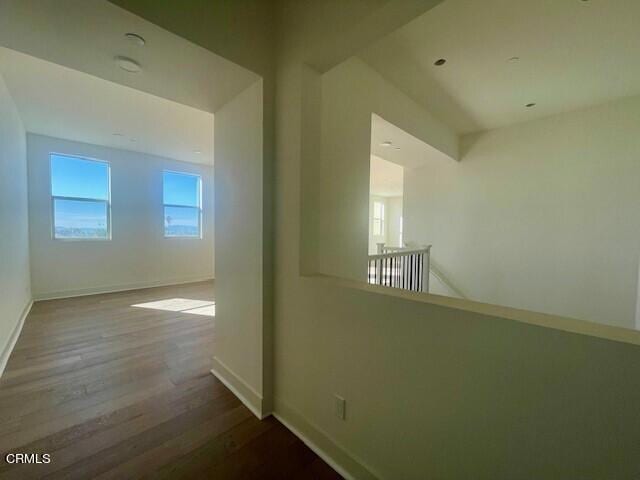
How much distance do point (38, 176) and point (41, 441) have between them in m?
4.68

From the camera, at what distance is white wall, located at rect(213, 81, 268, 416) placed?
1.76 meters

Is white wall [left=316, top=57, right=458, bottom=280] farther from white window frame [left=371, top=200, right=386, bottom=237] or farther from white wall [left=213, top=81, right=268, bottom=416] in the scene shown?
white window frame [left=371, top=200, right=386, bottom=237]

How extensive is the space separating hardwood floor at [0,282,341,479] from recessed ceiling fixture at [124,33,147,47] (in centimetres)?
228

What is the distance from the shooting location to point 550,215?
3.85 m

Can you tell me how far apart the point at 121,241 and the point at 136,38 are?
4984 mm

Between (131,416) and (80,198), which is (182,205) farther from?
(131,416)

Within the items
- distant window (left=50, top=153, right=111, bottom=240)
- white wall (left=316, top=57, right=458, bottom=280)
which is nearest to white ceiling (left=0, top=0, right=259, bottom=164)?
white wall (left=316, top=57, right=458, bottom=280)

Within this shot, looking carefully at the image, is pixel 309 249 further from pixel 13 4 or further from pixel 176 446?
pixel 13 4

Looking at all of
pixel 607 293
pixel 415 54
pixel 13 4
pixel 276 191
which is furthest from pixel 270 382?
pixel 607 293

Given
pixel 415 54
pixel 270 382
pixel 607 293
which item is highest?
pixel 415 54

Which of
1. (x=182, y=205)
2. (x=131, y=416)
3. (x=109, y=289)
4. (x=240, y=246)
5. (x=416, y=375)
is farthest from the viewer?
(x=182, y=205)

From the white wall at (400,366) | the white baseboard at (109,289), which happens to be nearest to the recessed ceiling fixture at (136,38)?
the white wall at (400,366)

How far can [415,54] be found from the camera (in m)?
2.32

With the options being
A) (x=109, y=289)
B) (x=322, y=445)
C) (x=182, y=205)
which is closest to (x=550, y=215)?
(x=322, y=445)
